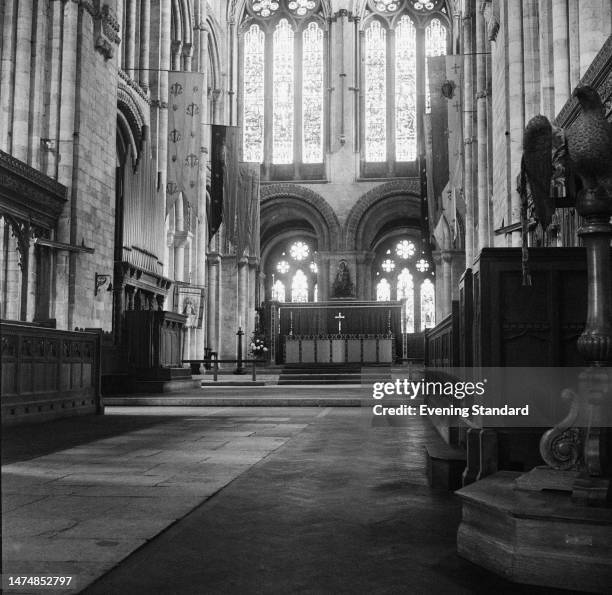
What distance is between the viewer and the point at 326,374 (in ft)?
58.6

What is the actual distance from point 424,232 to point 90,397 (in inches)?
553

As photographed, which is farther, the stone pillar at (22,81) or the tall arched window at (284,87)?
the tall arched window at (284,87)

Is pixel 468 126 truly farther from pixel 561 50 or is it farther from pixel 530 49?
pixel 561 50

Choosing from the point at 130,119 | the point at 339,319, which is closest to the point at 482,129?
the point at 339,319

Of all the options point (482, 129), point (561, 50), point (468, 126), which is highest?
point (468, 126)

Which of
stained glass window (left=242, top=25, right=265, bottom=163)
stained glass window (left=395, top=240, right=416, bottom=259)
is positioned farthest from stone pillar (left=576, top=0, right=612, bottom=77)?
stained glass window (left=395, top=240, right=416, bottom=259)

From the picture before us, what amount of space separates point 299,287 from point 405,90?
9942mm

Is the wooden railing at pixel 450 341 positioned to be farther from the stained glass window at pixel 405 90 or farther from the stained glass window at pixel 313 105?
the stained glass window at pixel 313 105

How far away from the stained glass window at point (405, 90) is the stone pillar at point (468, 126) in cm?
694

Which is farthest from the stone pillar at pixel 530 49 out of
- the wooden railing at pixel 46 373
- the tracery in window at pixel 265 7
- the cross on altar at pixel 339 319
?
the tracery in window at pixel 265 7

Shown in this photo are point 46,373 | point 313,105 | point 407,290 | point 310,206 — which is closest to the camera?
point 46,373

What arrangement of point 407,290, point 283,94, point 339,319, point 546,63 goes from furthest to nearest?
1. point 407,290
2. point 283,94
3. point 339,319
4. point 546,63

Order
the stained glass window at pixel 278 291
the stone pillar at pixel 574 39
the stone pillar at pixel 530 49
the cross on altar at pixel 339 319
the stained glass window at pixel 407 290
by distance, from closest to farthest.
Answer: the stone pillar at pixel 574 39 < the stone pillar at pixel 530 49 < the cross on altar at pixel 339 319 < the stained glass window at pixel 407 290 < the stained glass window at pixel 278 291

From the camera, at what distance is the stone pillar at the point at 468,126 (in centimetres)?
1966
